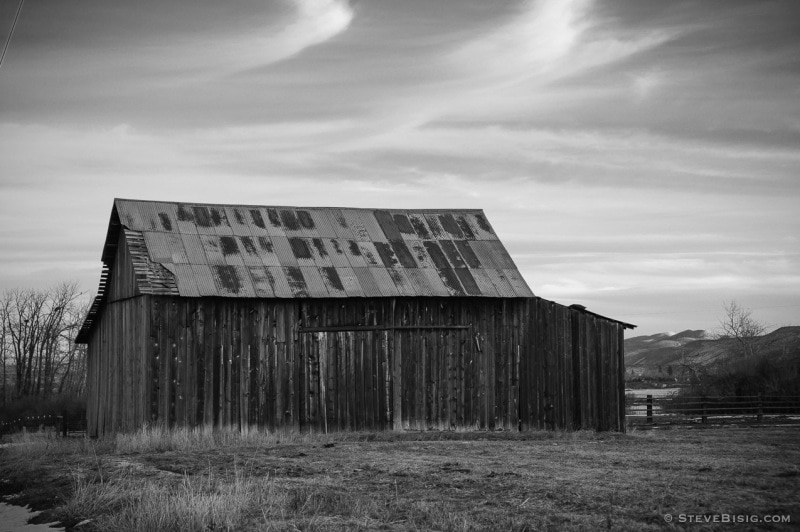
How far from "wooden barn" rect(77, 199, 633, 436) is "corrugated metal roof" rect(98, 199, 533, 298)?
2.1 inches

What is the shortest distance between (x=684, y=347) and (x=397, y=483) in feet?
428

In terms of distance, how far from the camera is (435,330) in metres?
A: 24.5

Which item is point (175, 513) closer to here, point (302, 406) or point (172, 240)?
point (302, 406)

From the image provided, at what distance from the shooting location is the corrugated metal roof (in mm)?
22953

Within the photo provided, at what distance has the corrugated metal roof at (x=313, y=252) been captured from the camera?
2295 cm

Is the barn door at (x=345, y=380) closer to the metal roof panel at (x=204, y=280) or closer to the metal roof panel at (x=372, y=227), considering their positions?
the metal roof panel at (x=204, y=280)

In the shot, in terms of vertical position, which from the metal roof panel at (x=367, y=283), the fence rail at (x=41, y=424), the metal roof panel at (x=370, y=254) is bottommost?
the fence rail at (x=41, y=424)

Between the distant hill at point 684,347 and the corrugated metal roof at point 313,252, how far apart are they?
50.1m

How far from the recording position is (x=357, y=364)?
23656mm

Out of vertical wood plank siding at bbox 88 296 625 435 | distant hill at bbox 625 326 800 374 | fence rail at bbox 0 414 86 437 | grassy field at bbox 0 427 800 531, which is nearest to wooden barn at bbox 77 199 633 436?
vertical wood plank siding at bbox 88 296 625 435

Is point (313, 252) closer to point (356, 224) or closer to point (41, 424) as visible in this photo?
point (356, 224)

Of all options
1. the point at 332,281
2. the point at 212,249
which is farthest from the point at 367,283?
the point at 212,249

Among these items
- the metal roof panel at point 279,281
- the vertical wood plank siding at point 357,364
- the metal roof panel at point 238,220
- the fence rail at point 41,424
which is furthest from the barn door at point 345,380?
the fence rail at point 41,424

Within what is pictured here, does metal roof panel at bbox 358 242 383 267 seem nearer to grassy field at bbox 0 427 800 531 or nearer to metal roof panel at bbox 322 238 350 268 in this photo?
metal roof panel at bbox 322 238 350 268
